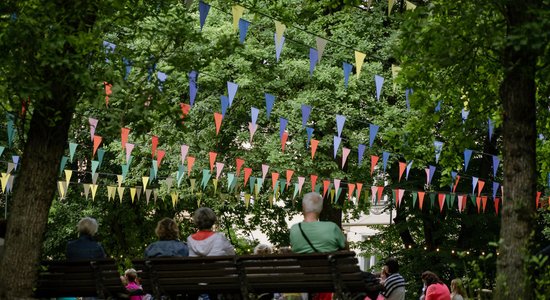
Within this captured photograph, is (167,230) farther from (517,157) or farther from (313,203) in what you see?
(517,157)

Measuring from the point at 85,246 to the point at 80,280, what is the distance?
921 millimetres

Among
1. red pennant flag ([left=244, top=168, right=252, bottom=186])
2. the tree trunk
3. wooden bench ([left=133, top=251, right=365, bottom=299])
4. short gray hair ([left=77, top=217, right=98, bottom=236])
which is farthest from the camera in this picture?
red pennant flag ([left=244, top=168, right=252, bottom=186])

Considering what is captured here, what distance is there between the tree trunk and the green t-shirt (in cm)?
151

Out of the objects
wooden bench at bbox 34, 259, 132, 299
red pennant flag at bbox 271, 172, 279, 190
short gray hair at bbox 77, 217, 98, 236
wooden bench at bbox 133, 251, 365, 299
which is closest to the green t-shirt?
wooden bench at bbox 133, 251, 365, 299

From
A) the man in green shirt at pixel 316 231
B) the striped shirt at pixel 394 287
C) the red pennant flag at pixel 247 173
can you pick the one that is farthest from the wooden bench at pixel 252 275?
the red pennant flag at pixel 247 173

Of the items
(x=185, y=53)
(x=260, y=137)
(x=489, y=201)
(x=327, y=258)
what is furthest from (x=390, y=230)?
(x=327, y=258)

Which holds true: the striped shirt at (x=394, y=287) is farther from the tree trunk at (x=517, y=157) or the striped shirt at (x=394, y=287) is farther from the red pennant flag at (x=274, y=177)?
the red pennant flag at (x=274, y=177)

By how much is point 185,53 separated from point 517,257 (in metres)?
4.28

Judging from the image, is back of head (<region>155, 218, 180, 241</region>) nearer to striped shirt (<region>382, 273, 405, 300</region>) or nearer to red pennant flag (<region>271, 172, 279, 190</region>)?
striped shirt (<region>382, 273, 405, 300</region>)

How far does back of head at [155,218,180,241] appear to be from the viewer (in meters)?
11.8

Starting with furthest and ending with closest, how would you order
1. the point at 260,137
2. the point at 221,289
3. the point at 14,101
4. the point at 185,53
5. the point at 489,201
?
the point at 489,201 → the point at 260,137 → the point at 185,53 → the point at 14,101 → the point at 221,289

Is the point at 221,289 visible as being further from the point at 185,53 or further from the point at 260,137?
the point at 260,137

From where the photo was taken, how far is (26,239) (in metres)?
11.0

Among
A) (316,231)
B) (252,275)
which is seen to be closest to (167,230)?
(252,275)
